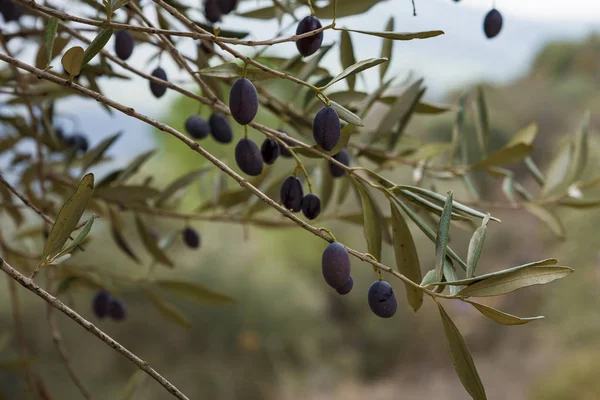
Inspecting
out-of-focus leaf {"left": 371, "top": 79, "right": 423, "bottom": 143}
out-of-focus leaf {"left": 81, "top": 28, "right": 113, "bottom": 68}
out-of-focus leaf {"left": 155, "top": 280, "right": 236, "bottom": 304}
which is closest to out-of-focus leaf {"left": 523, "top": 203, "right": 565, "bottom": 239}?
out-of-focus leaf {"left": 371, "top": 79, "right": 423, "bottom": 143}

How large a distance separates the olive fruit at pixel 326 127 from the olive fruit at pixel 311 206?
0.06m

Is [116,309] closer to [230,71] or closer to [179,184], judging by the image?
[179,184]

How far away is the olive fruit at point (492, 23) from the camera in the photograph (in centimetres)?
46

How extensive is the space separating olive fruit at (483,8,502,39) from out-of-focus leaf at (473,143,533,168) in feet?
0.33

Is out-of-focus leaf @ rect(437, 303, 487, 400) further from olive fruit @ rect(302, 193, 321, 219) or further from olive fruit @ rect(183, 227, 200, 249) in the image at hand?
olive fruit @ rect(183, 227, 200, 249)

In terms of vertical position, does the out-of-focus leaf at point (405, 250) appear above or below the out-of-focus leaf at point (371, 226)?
below

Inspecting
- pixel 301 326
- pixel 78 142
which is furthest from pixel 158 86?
pixel 301 326

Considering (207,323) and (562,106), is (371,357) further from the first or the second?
(562,106)

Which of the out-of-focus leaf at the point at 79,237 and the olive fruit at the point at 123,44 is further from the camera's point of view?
the olive fruit at the point at 123,44

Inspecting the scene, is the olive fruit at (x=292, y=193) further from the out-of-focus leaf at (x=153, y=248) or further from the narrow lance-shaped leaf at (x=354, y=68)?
the out-of-focus leaf at (x=153, y=248)

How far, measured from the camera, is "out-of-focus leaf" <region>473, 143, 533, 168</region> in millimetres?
525

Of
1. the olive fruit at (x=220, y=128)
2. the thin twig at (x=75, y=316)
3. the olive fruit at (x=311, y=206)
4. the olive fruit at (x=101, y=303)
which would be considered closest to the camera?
the thin twig at (x=75, y=316)

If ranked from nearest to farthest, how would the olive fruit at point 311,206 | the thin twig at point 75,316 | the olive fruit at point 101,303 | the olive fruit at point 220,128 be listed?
the thin twig at point 75,316
the olive fruit at point 311,206
the olive fruit at point 220,128
the olive fruit at point 101,303

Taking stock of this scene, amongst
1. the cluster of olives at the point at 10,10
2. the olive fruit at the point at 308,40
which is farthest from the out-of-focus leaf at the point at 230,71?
the cluster of olives at the point at 10,10
